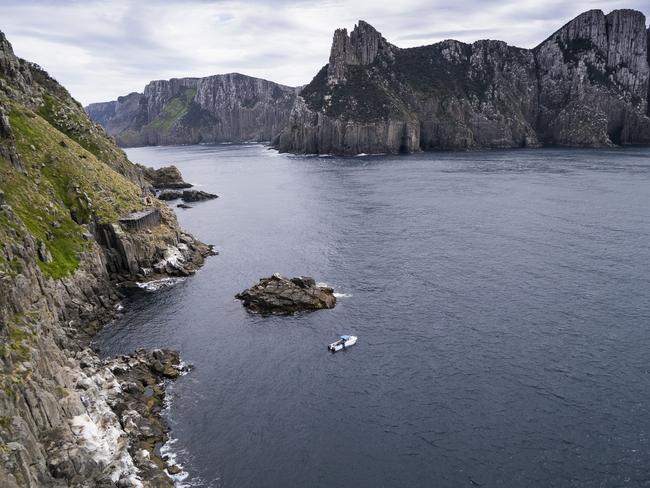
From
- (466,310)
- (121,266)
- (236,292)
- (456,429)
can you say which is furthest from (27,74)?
(456,429)

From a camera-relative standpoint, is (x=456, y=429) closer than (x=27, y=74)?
Yes

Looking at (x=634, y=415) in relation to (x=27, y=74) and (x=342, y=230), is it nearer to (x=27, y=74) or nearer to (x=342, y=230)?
(x=342, y=230)

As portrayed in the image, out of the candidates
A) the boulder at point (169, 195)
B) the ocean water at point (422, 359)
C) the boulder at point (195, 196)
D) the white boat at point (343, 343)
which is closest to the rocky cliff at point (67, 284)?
the ocean water at point (422, 359)

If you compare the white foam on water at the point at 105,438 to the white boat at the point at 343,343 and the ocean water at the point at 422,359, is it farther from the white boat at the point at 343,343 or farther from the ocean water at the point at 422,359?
the white boat at the point at 343,343

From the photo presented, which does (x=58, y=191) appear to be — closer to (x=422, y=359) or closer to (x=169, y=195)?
(x=422, y=359)

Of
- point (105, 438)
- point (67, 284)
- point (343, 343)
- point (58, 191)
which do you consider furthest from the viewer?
point (58, 191)

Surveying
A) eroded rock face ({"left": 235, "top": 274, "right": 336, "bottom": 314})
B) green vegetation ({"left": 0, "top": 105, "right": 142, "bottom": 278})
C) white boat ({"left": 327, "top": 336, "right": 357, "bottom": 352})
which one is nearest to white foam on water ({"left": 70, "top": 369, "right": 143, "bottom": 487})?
white boat ({"left": 327, "top": 336, "right": 357, "bottom": 352})

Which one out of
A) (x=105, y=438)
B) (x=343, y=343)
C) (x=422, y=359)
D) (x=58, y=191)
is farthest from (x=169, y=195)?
(x=105, y=438)

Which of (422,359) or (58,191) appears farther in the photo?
(58,191)
